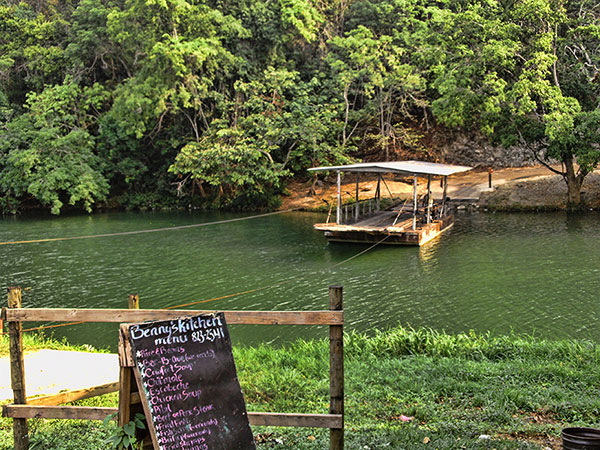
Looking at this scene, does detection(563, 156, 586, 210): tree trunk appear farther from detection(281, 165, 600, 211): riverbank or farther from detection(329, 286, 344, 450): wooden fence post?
detection(329, 286, 344, 450): wooden fence post

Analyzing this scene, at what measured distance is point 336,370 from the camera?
4.79 m

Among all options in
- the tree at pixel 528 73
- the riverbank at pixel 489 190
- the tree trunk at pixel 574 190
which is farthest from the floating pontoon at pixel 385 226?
the tree trunk at pixel 574 190

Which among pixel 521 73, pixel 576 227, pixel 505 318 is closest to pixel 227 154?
pixel 521 73

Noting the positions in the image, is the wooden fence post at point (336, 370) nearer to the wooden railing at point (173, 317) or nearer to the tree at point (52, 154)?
the wooden railing at point (173, 317)

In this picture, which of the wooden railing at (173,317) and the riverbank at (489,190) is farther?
the riverbank at (489,190)

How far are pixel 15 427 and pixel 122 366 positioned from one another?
70.3 inches

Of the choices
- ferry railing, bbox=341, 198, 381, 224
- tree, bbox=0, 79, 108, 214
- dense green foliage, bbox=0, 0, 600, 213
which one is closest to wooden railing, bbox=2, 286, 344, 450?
ferry railing, bbox=341, 198, 381, 224

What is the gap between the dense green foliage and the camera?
26.0 meters

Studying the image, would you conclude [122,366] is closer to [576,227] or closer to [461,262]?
[461,262]

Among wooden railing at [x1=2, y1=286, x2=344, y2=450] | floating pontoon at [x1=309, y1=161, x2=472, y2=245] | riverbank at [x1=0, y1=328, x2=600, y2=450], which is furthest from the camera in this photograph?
floating pontoon at [x1=309, y1=161, x2=472, y2=245]

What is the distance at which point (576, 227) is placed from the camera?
23.1m

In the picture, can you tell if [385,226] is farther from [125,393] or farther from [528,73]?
[125,393]

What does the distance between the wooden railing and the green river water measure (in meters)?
6.41

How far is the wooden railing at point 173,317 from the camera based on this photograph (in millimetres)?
4652
